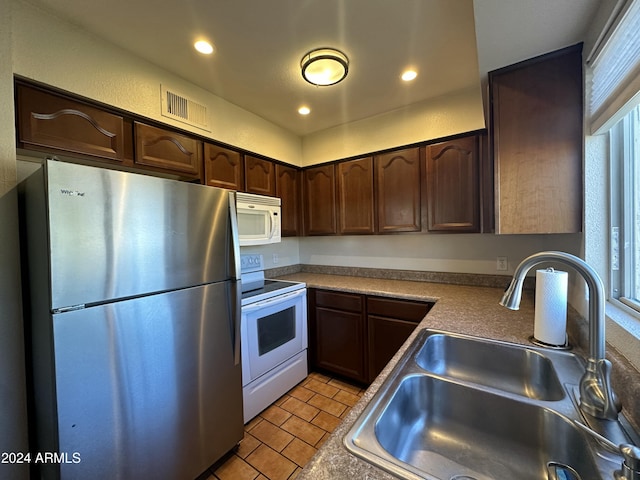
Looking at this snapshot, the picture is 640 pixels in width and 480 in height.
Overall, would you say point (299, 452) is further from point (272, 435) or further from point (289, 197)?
point (289, 197)

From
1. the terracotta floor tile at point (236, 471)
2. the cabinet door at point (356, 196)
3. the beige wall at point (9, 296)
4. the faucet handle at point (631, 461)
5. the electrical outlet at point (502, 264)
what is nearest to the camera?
the faucet handle at point (631, 461)

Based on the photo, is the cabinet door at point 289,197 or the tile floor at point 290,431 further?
the cabinet door at point 289,197

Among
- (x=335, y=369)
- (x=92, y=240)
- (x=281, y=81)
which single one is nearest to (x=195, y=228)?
(x=92, y=240)

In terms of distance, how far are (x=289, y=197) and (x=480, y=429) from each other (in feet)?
8.02

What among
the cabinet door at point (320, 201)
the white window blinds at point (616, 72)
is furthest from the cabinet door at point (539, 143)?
the cabinet door at point (320, 201)

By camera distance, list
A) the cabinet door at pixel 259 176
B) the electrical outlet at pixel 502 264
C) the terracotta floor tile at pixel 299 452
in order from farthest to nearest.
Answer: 1. the cabinet door at pixel 259 176
2. the electrical outlet at pixel 502 264
3. the terracotta floor tile at pixel 299 452

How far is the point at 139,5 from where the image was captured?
1336 millimetres

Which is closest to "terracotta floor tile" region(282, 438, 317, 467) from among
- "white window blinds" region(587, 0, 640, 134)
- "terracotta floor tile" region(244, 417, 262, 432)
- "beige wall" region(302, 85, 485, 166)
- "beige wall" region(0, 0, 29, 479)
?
"terracotta floor tile" region(244, 417, 262, 432)

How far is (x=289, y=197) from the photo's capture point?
285cm

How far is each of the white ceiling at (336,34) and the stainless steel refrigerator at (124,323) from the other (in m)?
0.95

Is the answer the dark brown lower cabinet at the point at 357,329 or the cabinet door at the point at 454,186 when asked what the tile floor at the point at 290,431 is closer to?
the dark brown lower cabinet at the point at 357,329

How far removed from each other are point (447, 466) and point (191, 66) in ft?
8.24

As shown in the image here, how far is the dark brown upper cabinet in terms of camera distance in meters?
2.73

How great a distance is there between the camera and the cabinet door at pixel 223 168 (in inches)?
A: 80.6
